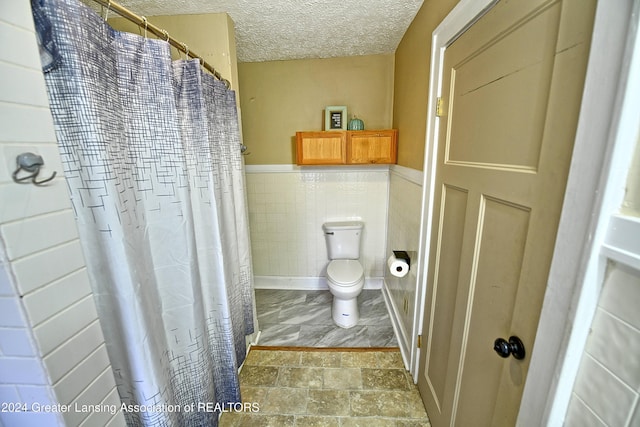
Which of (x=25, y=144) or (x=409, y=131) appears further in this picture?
(x=409, y=131)

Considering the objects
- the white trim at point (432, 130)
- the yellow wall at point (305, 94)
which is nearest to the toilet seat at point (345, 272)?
the white trim at point (432, 130)

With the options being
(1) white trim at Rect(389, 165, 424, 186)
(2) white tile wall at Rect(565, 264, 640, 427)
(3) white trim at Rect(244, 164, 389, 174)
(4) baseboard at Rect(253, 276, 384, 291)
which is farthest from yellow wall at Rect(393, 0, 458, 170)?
(4) baseboard at Rect(253, 276, 384, 291)

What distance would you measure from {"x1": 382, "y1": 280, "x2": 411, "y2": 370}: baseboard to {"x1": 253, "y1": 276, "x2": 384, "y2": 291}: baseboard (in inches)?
8.5

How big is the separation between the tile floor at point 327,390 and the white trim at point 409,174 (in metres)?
1.27

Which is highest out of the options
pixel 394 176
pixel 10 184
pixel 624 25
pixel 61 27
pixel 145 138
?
pixel 61 27

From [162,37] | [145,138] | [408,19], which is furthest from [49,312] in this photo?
[408,19]

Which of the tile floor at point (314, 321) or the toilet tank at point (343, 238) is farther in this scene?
the toilet tank at point (343, 238)

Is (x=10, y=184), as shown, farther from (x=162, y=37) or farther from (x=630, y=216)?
(x=630, y=216)

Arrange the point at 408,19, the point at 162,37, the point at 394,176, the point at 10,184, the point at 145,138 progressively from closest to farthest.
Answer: the point at 10,184
the point at 145,138
the point at 162,37
the point at 408,19
the point at 394,176

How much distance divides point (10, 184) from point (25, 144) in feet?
0.30

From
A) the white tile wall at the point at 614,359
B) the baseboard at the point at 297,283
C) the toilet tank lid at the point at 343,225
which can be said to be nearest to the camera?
the white tile wall at the point at 614,359

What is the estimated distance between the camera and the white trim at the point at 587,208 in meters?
0.39

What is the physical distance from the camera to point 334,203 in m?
2.39

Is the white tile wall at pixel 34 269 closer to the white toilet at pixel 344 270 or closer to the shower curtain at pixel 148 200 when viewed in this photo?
the shower curtain at pixel 148 200
